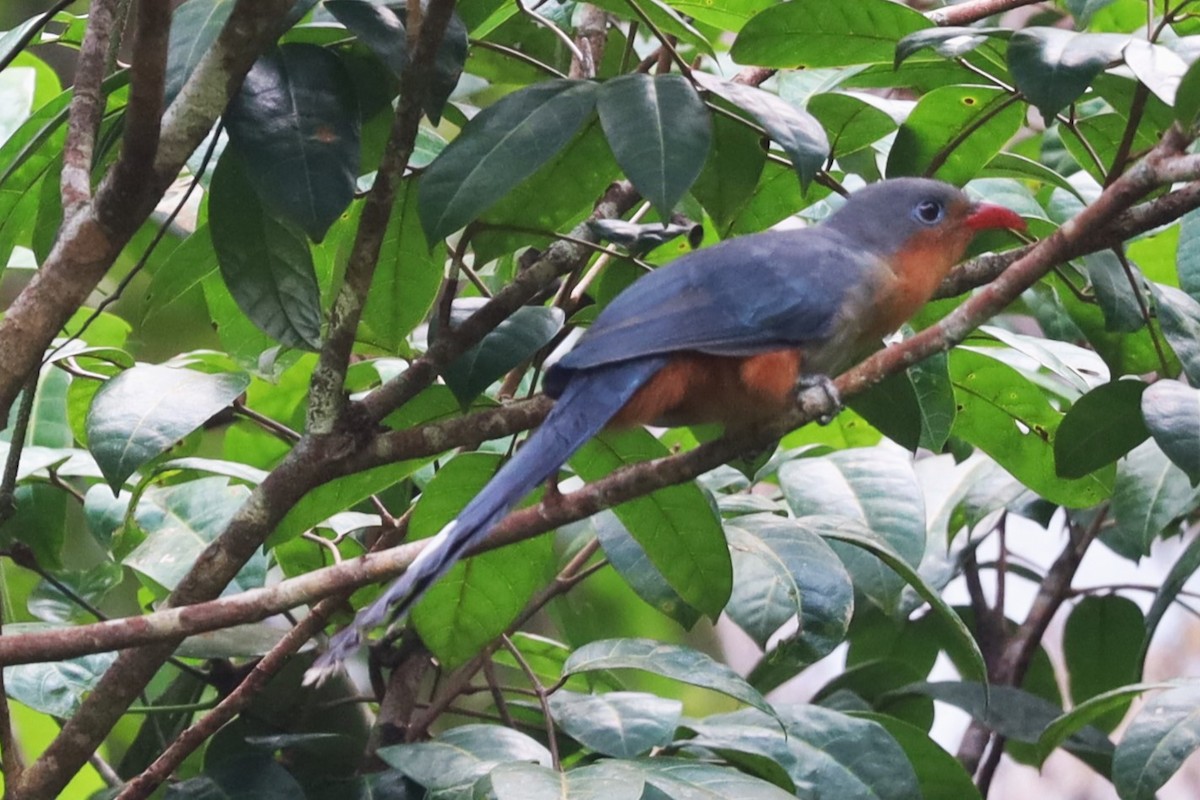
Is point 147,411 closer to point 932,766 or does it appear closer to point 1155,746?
point 932,766

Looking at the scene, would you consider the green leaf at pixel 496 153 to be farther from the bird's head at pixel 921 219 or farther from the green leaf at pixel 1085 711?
the green leaf at pixel 1085 711

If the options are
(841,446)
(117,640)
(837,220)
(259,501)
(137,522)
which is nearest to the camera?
(117,640)

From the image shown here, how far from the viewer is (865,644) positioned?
313 centimetres

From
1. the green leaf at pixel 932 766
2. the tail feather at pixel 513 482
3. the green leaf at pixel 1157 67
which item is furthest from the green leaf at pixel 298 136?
the green leaf at pixel 932 766

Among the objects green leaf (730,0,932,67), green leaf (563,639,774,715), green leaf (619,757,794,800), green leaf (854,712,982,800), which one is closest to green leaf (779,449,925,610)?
green leaf (854,712,982,800)

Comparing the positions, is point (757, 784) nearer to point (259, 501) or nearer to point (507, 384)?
point (259, 501)

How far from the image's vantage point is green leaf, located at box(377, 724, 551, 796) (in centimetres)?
187

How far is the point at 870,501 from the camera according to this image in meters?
2.41

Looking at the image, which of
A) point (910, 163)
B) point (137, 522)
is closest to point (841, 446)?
point (910, 163)

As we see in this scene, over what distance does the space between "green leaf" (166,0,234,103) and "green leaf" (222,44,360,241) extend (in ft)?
0.24

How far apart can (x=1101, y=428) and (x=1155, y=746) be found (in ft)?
1.66

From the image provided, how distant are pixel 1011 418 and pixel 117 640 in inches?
65.5

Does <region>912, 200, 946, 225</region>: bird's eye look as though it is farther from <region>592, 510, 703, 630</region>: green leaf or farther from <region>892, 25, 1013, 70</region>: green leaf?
<region>592, 510, 703, 630</region>: green leaf

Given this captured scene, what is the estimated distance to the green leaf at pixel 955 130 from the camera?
2150mm
